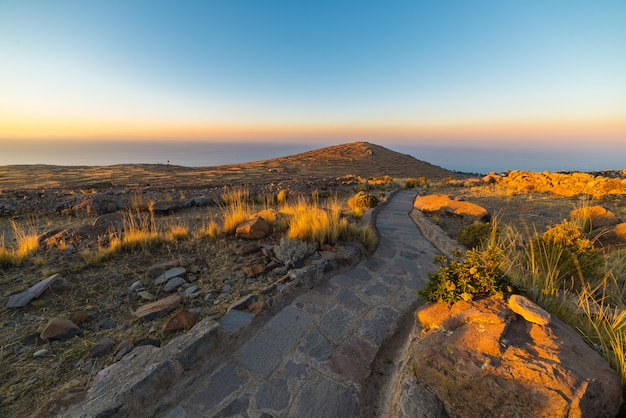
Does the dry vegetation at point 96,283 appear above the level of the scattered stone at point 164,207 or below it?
below

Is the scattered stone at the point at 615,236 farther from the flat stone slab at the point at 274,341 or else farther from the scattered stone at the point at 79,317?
the scattered stone at the point at 79,317

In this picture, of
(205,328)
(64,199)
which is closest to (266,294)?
(205,328)

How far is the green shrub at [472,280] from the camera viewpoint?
2.63 m

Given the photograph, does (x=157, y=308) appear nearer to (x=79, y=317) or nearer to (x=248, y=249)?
(x=79, y=317)

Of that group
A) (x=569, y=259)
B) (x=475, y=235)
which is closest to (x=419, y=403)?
(x=569, y=259)

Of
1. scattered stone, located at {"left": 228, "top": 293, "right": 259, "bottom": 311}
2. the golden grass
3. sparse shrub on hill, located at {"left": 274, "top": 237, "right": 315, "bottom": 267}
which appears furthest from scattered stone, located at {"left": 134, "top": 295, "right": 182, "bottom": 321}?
the golden grass

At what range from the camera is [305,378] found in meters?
2.36

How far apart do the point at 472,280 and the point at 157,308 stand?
3.70m

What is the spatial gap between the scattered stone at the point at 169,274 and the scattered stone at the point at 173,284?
90 millimetres

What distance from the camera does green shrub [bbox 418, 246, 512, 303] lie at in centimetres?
263

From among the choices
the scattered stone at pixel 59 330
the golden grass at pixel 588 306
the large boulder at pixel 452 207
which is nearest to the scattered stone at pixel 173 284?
the scattered stone at pixel 59 330

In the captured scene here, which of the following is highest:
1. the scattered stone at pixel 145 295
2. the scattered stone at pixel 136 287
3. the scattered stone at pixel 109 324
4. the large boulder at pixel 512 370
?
the large boulder at pixel 512 370

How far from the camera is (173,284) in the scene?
12.7ft

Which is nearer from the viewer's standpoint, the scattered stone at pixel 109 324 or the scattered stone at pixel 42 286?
the scattered stone at pixel 109 324
